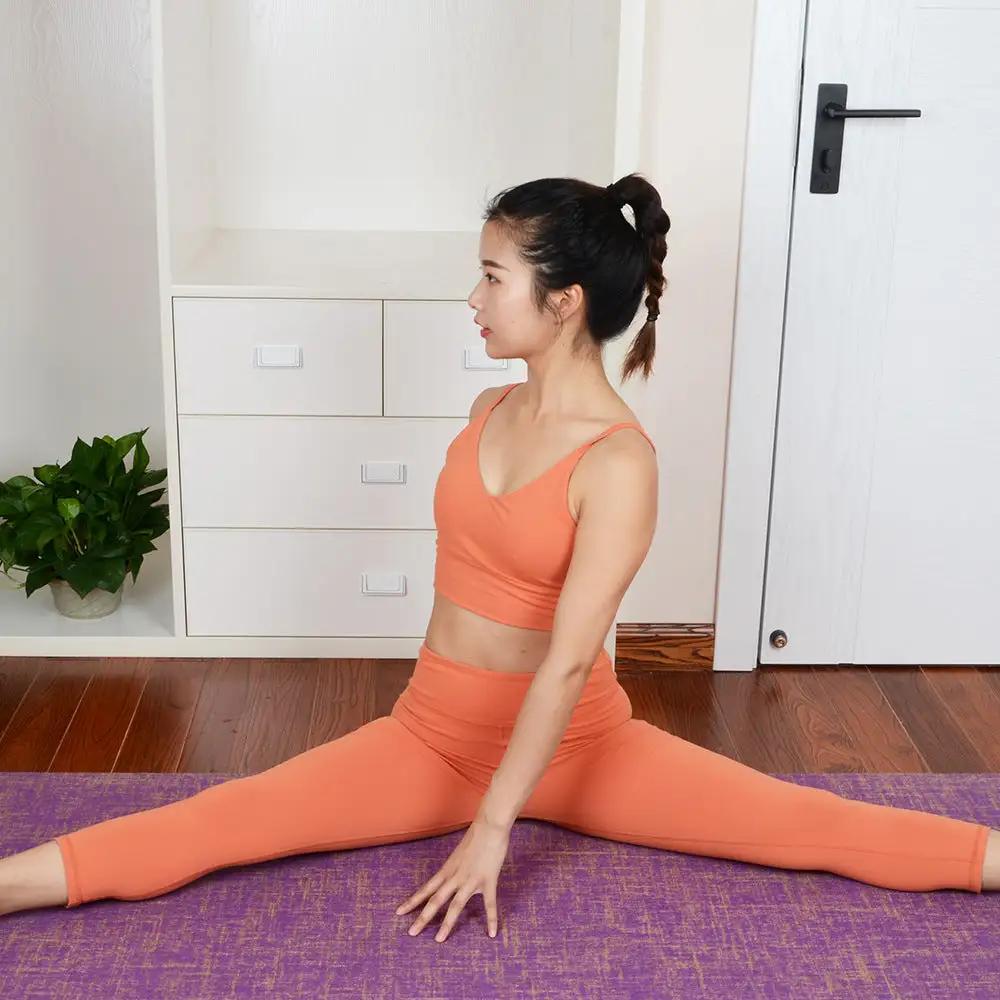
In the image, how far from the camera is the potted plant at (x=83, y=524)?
264cm

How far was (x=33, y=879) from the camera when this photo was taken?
5.62 feet

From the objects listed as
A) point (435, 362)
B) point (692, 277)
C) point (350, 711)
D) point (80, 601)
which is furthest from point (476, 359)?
point (80, 601)

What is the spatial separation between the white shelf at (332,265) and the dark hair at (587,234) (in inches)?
31.0

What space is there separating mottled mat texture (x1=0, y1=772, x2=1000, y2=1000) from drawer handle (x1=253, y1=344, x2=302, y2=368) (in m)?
0.91

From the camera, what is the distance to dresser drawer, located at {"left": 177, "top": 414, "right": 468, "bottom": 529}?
258cm

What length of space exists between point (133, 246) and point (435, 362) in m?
0.77

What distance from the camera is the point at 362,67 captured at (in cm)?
287

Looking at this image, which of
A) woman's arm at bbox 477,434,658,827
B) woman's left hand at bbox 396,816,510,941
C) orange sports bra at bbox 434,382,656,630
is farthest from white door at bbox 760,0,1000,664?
woman's left hand at bbox 396,816,510,941

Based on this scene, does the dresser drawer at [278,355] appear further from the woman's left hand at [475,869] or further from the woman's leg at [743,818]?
the woman's left hand at [475,869]

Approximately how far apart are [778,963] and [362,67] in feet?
6.24

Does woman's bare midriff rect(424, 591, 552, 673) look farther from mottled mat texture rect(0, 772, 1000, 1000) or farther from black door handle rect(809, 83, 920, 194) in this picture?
black door handle rect(809, 83, 920, 194)

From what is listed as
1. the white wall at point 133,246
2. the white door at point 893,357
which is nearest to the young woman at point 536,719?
the white wall at point 133,246

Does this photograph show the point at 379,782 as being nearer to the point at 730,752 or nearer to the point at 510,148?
the point at 730,752

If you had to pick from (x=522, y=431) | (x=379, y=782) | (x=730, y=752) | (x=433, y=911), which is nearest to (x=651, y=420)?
(x=730, y=752)
